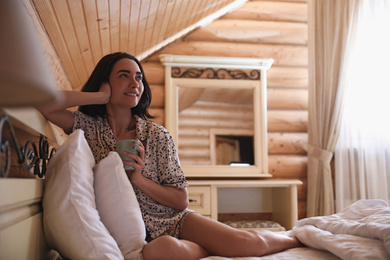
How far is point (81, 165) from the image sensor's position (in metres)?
1.18

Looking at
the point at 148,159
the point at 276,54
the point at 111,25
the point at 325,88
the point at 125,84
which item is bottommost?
the point at 148,159

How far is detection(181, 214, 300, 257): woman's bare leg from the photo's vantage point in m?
1.37

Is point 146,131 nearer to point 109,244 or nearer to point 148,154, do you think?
point 148,154

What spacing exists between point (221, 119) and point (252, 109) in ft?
0.99

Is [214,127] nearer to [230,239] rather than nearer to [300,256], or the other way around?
[230,239]

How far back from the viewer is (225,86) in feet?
11.3

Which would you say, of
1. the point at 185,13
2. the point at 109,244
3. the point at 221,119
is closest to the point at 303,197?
the point at 221,119

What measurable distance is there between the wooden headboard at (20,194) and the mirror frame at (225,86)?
211cm

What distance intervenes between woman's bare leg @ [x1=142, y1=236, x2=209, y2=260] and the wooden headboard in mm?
319

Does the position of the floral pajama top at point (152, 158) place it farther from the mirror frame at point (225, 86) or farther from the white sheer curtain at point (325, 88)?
the white sheer curtain at point (325, 88)

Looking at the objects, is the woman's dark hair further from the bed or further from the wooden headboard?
the wooden headboard

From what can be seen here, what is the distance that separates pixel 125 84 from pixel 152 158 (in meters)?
0.36

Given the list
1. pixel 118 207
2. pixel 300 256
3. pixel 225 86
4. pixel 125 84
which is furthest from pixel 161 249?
pixel 225 86

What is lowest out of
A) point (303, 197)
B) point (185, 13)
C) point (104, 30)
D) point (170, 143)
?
point (303, 197)
